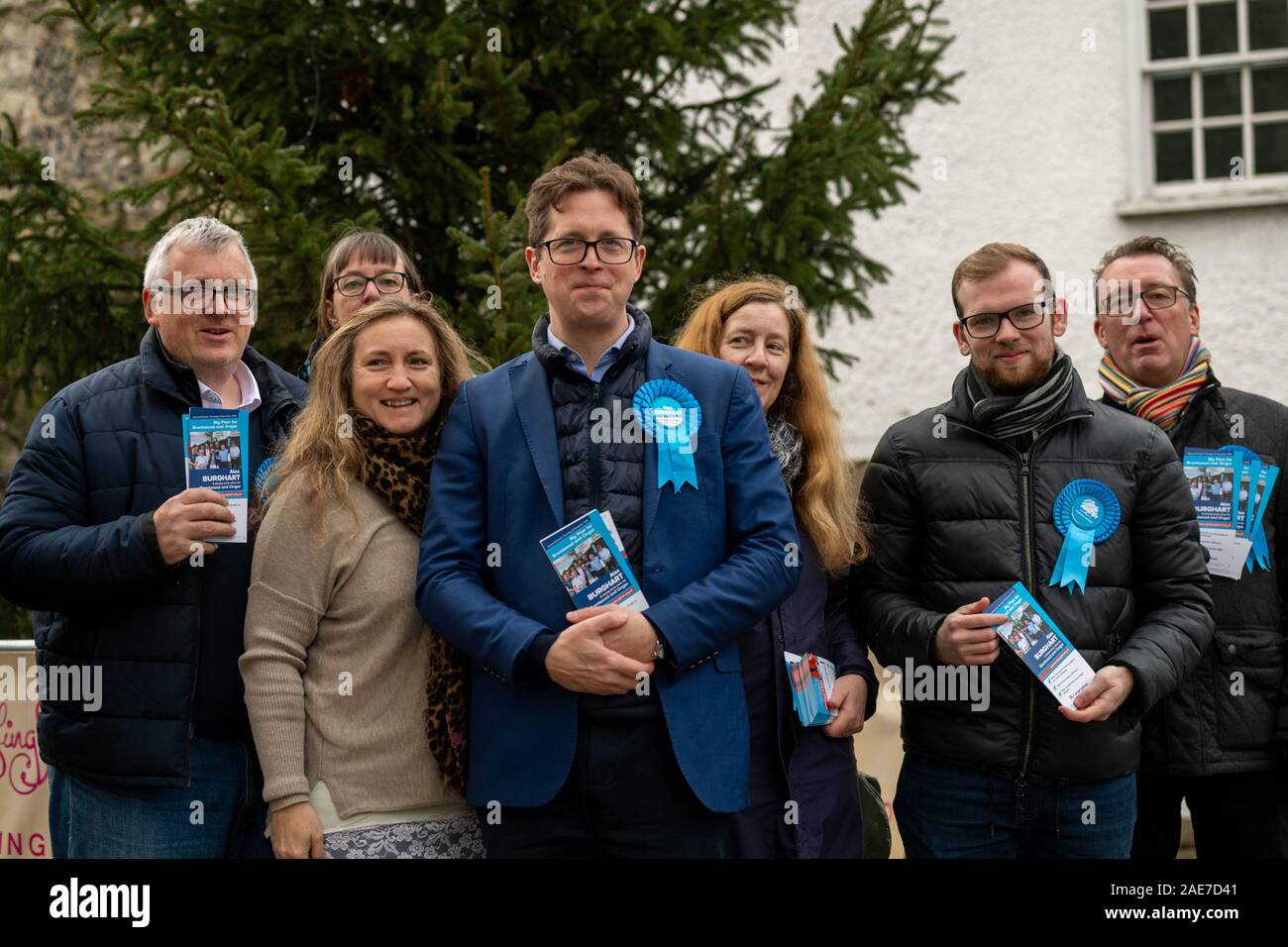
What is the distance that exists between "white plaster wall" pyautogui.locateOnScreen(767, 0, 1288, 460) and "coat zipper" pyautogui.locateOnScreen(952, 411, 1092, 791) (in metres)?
6.18

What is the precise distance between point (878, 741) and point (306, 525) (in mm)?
2472

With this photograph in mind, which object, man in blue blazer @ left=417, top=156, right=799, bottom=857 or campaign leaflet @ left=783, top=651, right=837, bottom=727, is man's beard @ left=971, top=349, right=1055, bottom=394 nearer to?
man in blue blazer @ left=417, top=156, right=799, bottom=857

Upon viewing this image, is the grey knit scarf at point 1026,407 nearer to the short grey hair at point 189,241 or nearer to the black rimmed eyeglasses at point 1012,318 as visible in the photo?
the black rimmed eyeglasses at point 1012,318

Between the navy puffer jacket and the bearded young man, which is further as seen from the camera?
the bearded young man

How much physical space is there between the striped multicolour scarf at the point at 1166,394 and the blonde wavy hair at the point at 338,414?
1.96 m

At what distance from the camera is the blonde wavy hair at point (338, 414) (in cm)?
331

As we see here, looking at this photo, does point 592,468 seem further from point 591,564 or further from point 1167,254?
point 1167,254

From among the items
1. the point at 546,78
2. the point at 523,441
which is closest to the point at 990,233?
the point at 546,78

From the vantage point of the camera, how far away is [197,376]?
352cm

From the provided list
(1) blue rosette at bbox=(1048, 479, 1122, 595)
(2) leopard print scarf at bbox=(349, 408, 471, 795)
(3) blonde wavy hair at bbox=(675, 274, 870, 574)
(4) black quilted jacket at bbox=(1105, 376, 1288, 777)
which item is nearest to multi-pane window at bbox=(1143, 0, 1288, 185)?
(4) black quilted jacket at bbox=(1105, 376, 1288, 777)

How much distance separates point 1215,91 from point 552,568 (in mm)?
8329

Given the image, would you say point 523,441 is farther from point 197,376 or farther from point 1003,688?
point 1003,688

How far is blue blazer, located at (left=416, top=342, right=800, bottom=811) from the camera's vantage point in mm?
3059

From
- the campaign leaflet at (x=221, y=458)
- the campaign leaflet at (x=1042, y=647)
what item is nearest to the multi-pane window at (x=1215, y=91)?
the campaign leaflet at (x=1042, y=647)
